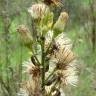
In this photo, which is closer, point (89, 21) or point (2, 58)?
point (2, 58)

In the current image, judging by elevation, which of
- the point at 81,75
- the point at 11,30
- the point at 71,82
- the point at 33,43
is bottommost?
the point at 81,75

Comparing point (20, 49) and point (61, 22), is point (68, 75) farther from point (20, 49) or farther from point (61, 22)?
point (20, 49)

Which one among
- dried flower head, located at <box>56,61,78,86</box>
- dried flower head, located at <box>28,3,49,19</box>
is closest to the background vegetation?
dried flower head, located at <box>56,61,78,86</box>

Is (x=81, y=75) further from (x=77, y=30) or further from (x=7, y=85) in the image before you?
(x=77, y=30)

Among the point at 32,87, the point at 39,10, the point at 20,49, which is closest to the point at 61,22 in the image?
the point at 39,10

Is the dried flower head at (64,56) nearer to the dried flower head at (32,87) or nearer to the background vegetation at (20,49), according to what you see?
the dried flower head at (32,87)

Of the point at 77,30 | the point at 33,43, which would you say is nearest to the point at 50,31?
the point at 33,43

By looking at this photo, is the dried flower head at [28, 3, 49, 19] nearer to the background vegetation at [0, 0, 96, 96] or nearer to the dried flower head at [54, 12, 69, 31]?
the dried flower head at [54, 12, 69, 31]
